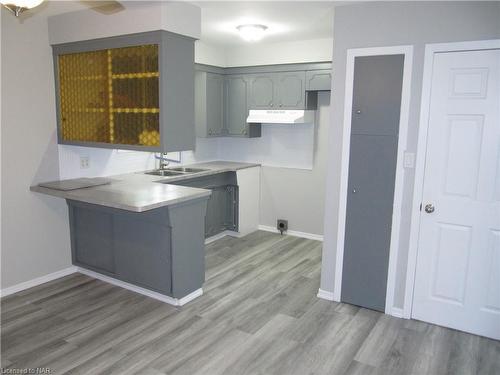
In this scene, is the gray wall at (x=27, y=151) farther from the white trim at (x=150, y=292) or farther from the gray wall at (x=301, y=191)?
the gray wall at (x=301, y=191)

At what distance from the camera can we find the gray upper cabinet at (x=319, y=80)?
4703mm

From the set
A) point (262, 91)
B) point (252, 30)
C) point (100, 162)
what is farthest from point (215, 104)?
point (100, 162)

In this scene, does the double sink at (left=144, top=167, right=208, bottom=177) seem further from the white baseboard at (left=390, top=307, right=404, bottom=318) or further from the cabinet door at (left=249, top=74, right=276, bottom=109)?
the white baseboard at (left=390, top=307, right=404, bottom=318)

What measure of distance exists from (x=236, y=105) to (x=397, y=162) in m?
2.80

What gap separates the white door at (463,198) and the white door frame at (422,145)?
3 centimetres

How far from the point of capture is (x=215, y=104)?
530cm

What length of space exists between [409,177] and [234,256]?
7.34 feet

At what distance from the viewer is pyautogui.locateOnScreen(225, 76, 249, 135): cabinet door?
532 cm

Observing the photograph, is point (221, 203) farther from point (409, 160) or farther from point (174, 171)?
point (409, 160)

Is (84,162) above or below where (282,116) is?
below

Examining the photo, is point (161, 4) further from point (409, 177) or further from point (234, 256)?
point (234, 256)

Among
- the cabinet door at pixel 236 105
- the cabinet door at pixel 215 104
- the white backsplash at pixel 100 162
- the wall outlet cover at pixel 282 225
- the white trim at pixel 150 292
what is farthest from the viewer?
the wall outlet cover at pixel 282 225

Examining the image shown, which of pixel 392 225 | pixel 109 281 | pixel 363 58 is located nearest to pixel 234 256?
pixel 109 281

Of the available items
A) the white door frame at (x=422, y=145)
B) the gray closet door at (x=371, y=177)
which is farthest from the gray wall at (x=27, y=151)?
the white door frame at (x=422, y=145)
